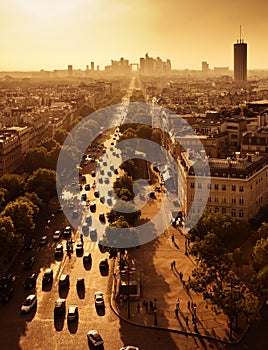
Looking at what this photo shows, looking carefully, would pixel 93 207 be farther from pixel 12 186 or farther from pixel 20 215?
pixel 20 215

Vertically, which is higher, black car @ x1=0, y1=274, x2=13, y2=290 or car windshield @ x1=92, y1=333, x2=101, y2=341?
black car @ x1=0, y1=274, x2=13, y2=290

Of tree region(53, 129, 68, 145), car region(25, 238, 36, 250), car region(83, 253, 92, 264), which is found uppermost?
tree region(53, 129, 68, 145)

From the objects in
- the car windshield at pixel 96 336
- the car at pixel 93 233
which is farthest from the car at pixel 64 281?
the car at pixel 93 233

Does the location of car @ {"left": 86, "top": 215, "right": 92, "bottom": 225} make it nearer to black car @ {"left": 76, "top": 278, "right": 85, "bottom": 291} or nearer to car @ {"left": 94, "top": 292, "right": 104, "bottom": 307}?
black car @ {"left": 76, "top": 278, "right": 85, "bottom": 291}

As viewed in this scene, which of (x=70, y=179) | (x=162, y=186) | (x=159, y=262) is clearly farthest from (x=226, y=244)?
(x=70, y=179)

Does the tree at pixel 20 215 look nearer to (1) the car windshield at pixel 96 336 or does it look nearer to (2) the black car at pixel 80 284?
(2) the black car at pixel 80 284

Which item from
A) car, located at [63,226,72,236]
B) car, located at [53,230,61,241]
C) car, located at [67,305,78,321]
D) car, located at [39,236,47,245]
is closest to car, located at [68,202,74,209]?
car, located at [63,226,72,236]
